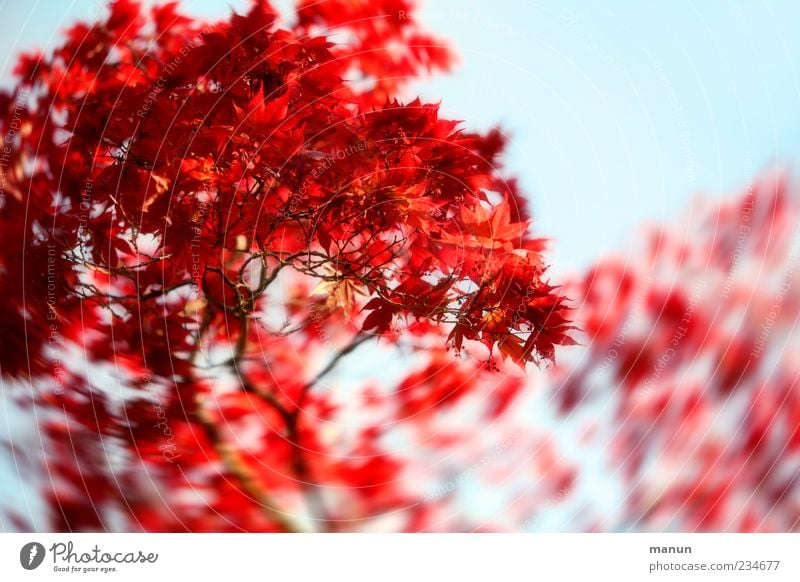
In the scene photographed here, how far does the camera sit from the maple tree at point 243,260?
0.80 m

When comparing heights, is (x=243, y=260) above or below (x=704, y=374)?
above

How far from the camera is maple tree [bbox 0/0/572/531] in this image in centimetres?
80

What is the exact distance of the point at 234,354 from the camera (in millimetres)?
830

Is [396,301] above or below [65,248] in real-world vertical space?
below

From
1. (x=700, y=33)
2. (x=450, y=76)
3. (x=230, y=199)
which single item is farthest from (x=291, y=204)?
(x=700, y=33)

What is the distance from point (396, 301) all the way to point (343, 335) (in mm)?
63

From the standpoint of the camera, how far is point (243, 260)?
0.82 meters

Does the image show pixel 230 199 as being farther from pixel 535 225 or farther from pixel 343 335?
pixel 535 225

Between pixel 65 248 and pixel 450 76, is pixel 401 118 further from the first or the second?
pixel 65 248
